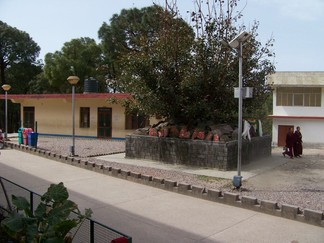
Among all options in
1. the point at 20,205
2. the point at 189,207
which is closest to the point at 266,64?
the point at 189,207

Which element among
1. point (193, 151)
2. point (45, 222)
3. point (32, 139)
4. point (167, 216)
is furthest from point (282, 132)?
point (45, 222)

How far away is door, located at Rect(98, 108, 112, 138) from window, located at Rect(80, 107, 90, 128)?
3.18 feet

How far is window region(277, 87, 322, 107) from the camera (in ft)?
82.5

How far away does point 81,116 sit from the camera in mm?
24188

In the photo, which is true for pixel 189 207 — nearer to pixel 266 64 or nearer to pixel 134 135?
pixel 134 135

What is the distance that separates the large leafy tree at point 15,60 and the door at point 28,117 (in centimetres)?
1450

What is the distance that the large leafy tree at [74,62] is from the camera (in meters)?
33.7

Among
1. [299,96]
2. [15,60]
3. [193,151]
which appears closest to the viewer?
[193,151]

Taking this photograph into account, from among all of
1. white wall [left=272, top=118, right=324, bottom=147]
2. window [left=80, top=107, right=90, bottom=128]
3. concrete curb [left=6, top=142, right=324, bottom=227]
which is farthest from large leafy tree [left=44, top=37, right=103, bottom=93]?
concrete curb [left=6, top=142, right=324, bottom=227]

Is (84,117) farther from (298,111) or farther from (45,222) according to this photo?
(45,222)

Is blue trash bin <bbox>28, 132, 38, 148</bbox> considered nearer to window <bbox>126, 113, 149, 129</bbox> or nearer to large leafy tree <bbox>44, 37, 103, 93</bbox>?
window <bbox>126, 113, 149, 129</bbox>

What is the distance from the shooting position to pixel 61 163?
1388 cm

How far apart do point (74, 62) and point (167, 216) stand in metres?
28.4

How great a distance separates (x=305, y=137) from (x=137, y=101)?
603 inches
